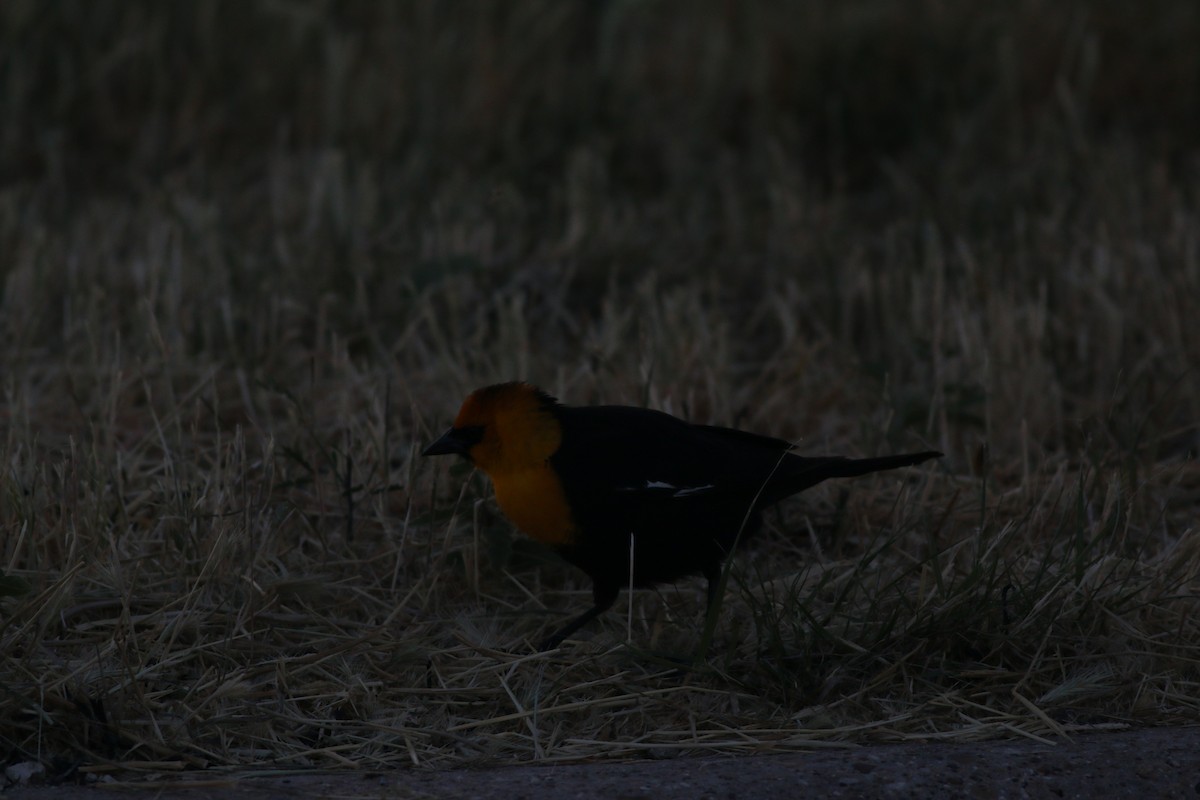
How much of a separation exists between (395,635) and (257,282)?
2678 mm

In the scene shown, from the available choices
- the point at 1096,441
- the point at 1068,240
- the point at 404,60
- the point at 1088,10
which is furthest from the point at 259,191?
the point at 1088,10

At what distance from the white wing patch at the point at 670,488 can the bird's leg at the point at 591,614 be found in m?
0.28

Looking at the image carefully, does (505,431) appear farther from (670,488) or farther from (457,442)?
(670,488)

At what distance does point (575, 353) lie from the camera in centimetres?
593

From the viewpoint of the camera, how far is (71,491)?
3.85m

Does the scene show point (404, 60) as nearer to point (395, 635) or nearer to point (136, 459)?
point (136, 459)

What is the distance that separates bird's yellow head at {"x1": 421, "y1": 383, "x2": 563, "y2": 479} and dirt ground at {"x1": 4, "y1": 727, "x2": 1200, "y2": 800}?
37.0 inches

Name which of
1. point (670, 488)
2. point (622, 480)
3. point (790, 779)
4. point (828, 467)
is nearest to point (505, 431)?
point (622, 480)

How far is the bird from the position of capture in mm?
3705

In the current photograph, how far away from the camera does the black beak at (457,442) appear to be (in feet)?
12.9

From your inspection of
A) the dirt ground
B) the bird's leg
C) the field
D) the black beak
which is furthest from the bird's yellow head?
the dirt ground

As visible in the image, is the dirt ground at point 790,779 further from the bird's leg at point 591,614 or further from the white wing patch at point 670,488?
the white wing patch at point 670,488

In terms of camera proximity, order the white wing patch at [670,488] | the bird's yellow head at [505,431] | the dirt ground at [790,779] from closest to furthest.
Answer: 1. the dirt ground at [790,779]
2. the white wing patch at [670,488]
3. the bird's yellow head at [505,431]

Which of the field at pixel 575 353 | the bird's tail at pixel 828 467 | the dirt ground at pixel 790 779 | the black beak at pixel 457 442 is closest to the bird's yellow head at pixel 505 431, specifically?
the black beak at pixel 457 442
